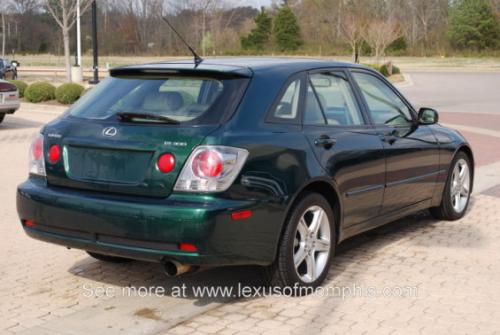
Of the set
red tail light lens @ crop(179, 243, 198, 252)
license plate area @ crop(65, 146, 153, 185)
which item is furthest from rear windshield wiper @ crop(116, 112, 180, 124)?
red tail light lens @ crop(179, 243, 198, 252)

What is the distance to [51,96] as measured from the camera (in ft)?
76.5

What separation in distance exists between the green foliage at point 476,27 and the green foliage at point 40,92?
57.2m

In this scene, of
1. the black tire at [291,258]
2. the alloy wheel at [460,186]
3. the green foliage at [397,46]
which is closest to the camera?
the black tire at [291,258]

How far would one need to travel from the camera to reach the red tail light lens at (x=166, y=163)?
180 inches

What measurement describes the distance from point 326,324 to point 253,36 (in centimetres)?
7638

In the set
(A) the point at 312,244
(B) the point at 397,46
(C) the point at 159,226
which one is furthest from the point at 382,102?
(B) the point at 397,46

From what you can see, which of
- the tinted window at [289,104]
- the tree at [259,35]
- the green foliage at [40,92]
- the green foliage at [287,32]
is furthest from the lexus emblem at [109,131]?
the tree at [259,35]

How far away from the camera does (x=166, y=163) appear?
459cm

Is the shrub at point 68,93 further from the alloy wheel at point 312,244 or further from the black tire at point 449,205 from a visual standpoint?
the alloy wheel at point 312,244

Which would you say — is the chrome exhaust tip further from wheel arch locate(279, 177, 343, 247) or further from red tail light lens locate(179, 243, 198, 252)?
wheel arch locate(279, 177, 343, 247)

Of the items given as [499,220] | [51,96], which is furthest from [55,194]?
[51,96]

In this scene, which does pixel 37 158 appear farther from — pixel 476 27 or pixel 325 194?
pixel 476 27

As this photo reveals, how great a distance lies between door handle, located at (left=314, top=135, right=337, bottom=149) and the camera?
527 centimetres

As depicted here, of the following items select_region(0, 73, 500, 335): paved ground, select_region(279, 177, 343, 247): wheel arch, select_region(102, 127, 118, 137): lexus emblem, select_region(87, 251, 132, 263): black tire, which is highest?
select_region(102, 127, 118, 137): lexus emblem
